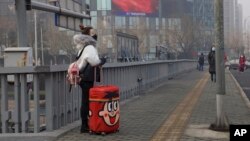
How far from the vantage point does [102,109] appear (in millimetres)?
8633

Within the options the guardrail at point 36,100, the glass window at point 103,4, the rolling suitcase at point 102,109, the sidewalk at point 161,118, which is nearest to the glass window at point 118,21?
the glass window at point 103,4

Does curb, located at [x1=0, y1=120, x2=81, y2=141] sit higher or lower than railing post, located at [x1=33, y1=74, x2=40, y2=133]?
lower

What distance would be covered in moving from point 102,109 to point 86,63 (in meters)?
0.85

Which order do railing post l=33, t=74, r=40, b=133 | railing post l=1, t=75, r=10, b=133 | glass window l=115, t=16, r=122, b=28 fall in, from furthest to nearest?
glass window l=115, t=16, r=122, b=28 → railing post l=1, t=75, r=10, b=133 → railing post l=33, t=74, r=40, b=133

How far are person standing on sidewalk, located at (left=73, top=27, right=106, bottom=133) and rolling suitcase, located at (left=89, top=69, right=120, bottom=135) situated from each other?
24cm

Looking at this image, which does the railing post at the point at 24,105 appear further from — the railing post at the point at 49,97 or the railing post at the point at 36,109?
the railing post at the point at 49,97

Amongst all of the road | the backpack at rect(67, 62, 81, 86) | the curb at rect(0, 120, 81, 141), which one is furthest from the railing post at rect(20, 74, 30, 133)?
the road

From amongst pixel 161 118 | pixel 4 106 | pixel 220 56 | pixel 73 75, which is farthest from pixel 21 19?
pixel 220 56

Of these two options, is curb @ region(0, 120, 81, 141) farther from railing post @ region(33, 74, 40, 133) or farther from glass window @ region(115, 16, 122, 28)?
glass window @ region(115, 16, 122, 28)

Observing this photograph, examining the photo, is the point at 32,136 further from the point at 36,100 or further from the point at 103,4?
the point at 103,4

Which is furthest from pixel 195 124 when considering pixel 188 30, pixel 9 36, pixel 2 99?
pixel 188 30

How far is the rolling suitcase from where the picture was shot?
340 inches

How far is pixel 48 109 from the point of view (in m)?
8.99

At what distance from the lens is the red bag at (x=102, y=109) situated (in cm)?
863
